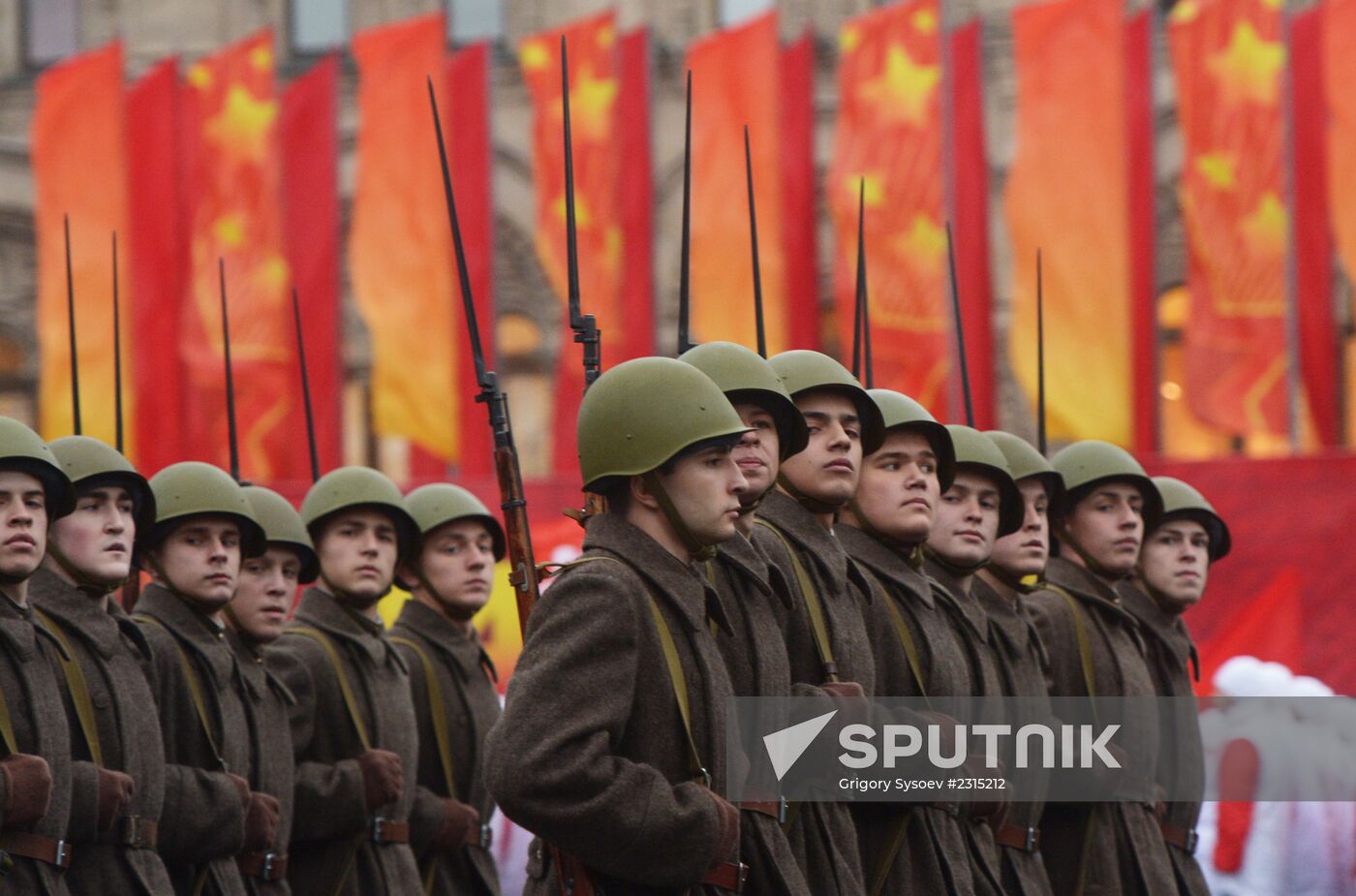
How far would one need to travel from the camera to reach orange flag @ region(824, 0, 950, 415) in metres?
15.9

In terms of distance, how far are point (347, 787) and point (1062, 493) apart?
8.68 ft

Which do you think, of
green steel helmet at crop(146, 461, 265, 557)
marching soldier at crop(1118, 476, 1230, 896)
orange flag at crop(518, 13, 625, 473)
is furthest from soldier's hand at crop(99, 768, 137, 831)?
orange flag at crop(518, 13, 625, 473)

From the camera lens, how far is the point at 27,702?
18.8ft

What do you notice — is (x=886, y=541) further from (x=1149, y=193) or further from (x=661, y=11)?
A: (x=661, y=11)

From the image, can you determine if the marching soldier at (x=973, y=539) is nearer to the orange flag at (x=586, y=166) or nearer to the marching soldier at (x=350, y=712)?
the marching soldier at (x=350, y=712)

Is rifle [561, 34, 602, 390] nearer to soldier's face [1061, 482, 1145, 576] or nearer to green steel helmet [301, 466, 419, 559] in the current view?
green steel helmet [301, 466, 419, 559]

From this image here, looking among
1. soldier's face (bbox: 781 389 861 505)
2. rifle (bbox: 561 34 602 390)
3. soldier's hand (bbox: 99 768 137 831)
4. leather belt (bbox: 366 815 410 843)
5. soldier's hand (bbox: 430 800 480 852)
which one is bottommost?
soldier's hand (bbox: 430 800 480 852)

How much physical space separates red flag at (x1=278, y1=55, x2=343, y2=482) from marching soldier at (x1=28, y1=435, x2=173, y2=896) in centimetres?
1065

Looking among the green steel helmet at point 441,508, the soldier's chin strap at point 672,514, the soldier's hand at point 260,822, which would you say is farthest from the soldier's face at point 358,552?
the soldier's chin strap at point 672,514

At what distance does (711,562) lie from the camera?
5305 mm

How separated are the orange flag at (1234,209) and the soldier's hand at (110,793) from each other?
410 inches

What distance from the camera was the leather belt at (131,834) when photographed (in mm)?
6168

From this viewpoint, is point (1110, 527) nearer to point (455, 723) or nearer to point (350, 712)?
point (455, 723)

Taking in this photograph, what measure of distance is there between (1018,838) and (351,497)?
2.67 metres
